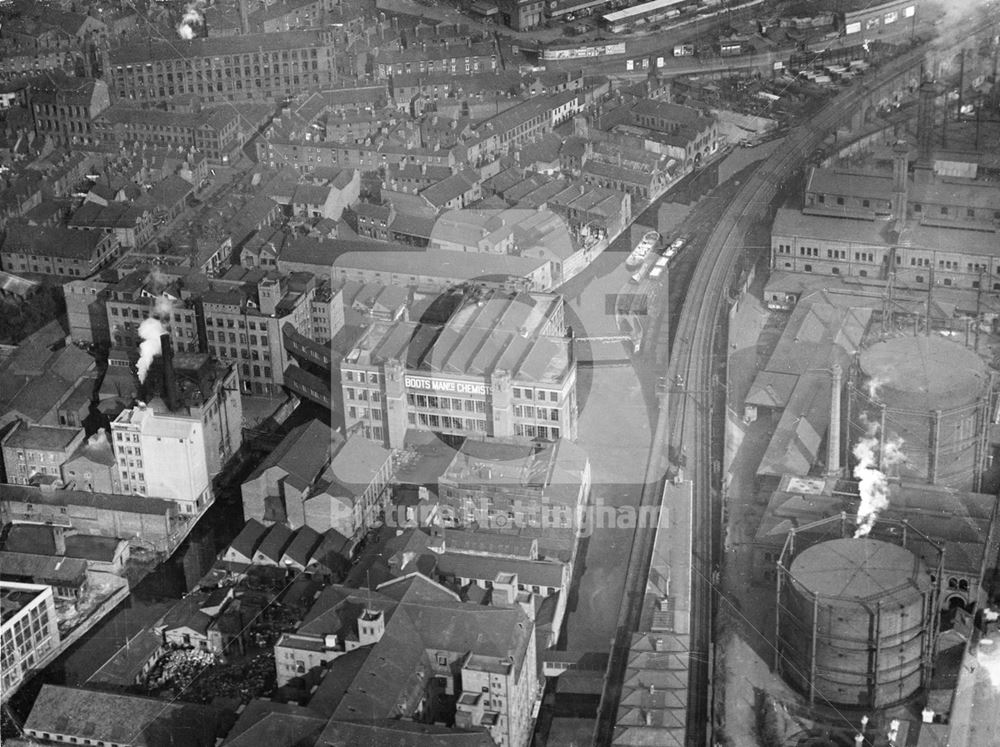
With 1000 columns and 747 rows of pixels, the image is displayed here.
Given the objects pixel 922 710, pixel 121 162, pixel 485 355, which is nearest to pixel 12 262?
pixel 121 162

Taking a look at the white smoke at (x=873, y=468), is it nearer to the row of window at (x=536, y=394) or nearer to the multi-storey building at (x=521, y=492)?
the multi-storey building at (x=521, y=492)

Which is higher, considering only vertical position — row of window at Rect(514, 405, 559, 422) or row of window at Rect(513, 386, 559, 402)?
row of window at Rect(513, 386, 559, 402)

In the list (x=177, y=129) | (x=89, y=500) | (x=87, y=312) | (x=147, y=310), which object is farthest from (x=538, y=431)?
(x=177, y=129)

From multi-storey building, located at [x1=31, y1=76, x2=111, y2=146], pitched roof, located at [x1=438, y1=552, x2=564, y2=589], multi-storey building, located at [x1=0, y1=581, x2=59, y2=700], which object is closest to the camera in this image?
multi-storey building, located at [x1=0, y1=581, x2=59, y2=700]

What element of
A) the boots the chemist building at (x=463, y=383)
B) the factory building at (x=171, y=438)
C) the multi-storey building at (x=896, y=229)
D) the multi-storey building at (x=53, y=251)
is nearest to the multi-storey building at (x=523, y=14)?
the multi-storey building at (x=896, y=229)

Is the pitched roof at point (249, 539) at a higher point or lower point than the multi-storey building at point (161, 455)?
lower

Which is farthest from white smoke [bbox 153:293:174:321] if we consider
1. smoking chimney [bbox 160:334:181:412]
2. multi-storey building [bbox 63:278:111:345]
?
smoking chimney [bbox 160:334:181:412]

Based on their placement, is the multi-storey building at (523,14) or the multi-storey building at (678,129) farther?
the multi-storey building at (523,14)

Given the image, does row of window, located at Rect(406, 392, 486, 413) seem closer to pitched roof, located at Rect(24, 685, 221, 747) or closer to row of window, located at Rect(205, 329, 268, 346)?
row of window, located at Rect(205, 329, 268, 346)
